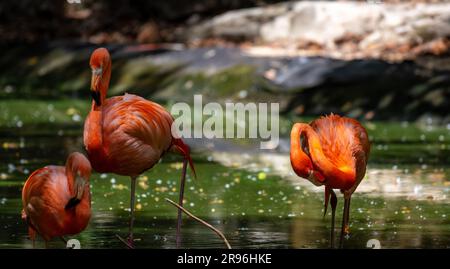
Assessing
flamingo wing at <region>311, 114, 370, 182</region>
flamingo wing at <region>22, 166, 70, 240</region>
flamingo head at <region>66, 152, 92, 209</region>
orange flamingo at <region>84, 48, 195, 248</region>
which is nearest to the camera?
flamingo head at <region>66, 152, 92, 209</region>

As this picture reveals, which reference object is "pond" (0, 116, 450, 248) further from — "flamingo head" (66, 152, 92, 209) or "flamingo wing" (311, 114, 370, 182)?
"flamingo head" (66, 152, 92, 209)

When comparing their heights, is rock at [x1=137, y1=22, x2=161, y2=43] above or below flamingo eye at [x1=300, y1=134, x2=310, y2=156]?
above

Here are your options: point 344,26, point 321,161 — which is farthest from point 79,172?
point 344,26

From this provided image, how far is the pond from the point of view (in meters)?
7.70

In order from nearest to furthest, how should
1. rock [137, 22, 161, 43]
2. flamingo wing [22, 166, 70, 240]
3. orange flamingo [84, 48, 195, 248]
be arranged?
1. flamingo wing [22, 166, 70, 240]
2. orange flamingo [84, 48, 195, 248]
3. rock [137, 22, 161, 43]

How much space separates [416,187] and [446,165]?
1.30 meters

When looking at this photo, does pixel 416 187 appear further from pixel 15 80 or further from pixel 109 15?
pixel 109 15

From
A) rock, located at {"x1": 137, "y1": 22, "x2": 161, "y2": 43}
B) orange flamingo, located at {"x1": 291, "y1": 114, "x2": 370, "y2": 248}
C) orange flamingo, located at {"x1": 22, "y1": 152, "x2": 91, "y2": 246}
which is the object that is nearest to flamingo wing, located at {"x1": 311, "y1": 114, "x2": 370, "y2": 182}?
orange flamingo, located at {"x1": 291, "y1": 114, "x2": 370, "y2": 248}

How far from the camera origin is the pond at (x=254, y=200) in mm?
7699

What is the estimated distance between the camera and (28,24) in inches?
908

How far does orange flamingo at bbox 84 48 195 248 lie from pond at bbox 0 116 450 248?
764 millimetres

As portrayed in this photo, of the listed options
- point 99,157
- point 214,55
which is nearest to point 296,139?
point 99,157

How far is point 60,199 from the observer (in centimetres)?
643

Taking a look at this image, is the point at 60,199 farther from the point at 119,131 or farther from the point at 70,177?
the point at 119,131
